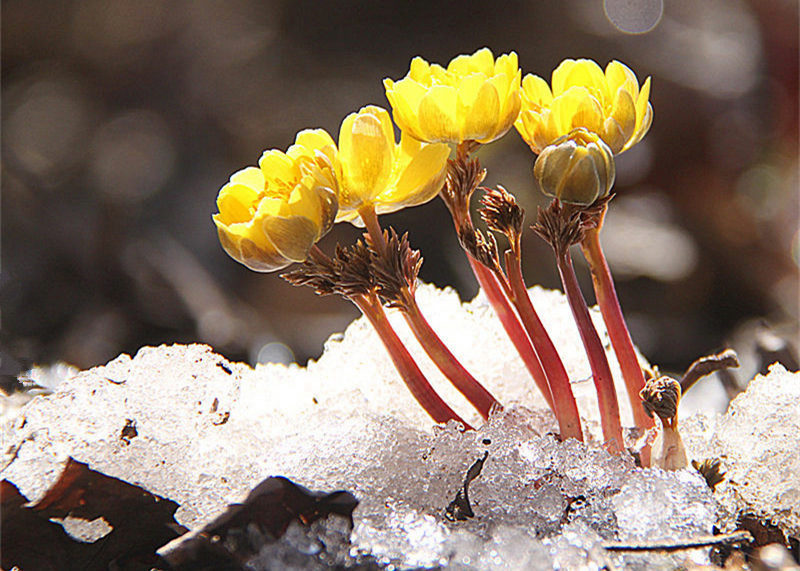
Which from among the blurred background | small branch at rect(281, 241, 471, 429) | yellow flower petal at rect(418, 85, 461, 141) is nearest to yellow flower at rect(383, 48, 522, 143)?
yellow flower petal at rect(418, 85, 461, 141)

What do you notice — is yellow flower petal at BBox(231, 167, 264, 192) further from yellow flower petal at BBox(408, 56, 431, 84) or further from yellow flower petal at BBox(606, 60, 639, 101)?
yellow flower petal at BBox(606, 60, 639, 101)

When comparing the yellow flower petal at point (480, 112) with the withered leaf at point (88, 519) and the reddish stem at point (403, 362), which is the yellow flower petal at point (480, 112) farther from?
the withered leaf at point (88, 519)

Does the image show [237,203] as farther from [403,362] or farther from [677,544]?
[677,544]

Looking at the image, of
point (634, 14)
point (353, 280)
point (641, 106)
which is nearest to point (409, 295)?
point (353, 280)

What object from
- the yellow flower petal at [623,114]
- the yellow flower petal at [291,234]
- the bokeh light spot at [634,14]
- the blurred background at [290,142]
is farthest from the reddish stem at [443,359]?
the bokeh light spot at [634,14]

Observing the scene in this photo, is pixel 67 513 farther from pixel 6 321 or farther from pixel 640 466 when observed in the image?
pixel 6 321

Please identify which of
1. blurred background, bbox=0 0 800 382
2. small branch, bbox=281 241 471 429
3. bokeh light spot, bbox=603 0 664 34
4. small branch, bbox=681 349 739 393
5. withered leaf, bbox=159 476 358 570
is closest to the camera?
withered leaf, bbox=159 476 358 570
